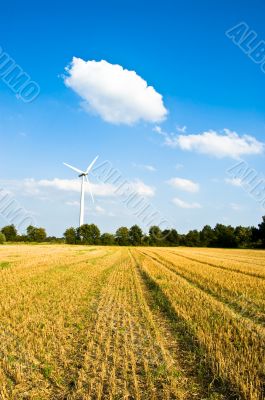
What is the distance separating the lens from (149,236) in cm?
14762

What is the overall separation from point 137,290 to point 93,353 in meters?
8.55

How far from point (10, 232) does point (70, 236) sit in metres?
23.4

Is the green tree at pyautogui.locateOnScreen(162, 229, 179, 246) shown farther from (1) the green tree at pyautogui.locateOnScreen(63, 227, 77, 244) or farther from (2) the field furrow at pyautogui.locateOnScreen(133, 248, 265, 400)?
(2) the field furrow at pyautogui.locateOnScreen(133, 248, 265, 400)

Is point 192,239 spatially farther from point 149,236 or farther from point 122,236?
point 122,236

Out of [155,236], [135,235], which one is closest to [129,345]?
[135,235]

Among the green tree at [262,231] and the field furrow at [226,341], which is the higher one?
the green tree at [262,231]

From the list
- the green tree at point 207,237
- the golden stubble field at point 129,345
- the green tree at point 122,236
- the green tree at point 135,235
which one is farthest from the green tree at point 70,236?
the golden stubble field at point 129,345

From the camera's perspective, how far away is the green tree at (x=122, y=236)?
477 ft

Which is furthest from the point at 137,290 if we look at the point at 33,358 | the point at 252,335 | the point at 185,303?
the point at 33,358

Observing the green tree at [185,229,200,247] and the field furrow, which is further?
the green tree at [185,229,200,247]

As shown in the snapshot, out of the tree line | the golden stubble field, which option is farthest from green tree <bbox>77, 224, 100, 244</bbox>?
the golden stubble field

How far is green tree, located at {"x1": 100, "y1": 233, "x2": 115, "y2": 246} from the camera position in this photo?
450ft

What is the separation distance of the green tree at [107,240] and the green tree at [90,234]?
183 cm

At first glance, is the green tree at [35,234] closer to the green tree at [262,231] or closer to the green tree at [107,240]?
the green tree at [107,240]
